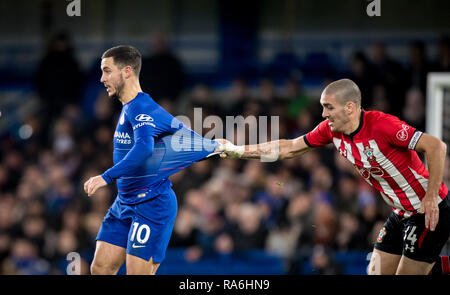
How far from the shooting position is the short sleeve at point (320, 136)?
495 cm

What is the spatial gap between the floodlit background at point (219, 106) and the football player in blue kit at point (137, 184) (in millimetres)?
1170

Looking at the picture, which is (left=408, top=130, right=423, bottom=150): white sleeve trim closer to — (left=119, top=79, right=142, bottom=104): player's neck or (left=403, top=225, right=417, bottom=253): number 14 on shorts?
(left=403, top=225, right=417, bottom=253): number 14 on shorts

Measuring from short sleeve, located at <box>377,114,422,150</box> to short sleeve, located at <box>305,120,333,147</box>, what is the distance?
489 mm

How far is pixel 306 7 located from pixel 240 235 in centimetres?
599

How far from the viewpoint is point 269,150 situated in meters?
5.24

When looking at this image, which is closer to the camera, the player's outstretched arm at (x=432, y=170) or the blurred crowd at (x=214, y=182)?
the player's outstretched arm at (x=432, y=170)

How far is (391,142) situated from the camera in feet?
14.9

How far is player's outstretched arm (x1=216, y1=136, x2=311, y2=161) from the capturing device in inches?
202

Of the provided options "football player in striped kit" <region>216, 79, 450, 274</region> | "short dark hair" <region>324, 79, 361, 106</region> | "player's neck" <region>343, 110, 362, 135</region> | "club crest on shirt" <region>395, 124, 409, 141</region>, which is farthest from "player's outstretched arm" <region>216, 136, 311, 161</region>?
"club crest on shirt" <region>395, 124, 409, 141</region>

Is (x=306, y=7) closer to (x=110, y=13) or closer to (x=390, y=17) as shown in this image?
(x=390, y=17)

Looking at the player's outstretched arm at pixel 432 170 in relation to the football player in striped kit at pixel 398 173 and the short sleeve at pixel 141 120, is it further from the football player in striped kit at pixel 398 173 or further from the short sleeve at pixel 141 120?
the short sleeve at pixel 141 120

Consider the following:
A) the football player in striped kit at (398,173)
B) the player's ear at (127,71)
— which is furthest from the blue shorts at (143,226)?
the football player in striped kit at (398,173)
